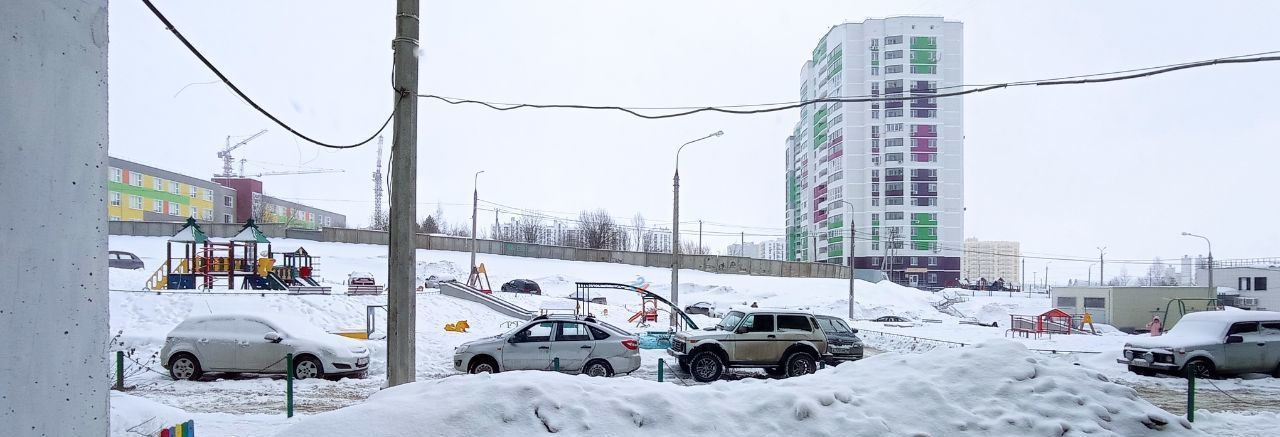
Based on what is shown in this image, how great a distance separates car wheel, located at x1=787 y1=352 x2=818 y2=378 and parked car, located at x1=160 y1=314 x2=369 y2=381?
9022 mm

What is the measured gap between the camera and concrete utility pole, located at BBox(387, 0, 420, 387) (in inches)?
272

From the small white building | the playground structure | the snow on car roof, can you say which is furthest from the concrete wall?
the small white building

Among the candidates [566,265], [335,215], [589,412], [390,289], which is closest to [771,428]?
[589,412]

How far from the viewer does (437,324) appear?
25.3 m

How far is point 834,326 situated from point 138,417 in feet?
51.9

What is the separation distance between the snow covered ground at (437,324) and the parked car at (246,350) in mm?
295

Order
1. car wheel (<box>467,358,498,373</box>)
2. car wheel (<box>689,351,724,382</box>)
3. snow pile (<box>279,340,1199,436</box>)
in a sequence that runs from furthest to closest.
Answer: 1. car wheel (<box>689,351,724,382</box>)
2. car wheel (<box>467,358,498,373</box>)
3. snow pile (<box>279,340,1199,436</box>)

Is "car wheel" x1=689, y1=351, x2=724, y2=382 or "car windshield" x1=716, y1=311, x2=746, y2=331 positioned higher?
"car windshield" x1=716, y1=311, x2=746, y2=331

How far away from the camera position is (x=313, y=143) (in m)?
7.36

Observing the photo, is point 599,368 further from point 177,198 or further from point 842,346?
point 177,198

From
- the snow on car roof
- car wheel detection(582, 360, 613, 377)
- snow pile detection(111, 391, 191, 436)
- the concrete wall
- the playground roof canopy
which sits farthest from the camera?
the playground roof canopy

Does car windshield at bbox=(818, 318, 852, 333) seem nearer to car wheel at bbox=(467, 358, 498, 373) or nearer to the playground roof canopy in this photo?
car wheel at bbox=(467, 358, 498, 373)

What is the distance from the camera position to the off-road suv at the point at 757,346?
1491 cm

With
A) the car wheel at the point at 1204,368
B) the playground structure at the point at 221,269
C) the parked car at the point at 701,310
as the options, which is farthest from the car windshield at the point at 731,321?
the parked car at the point at 701,310
